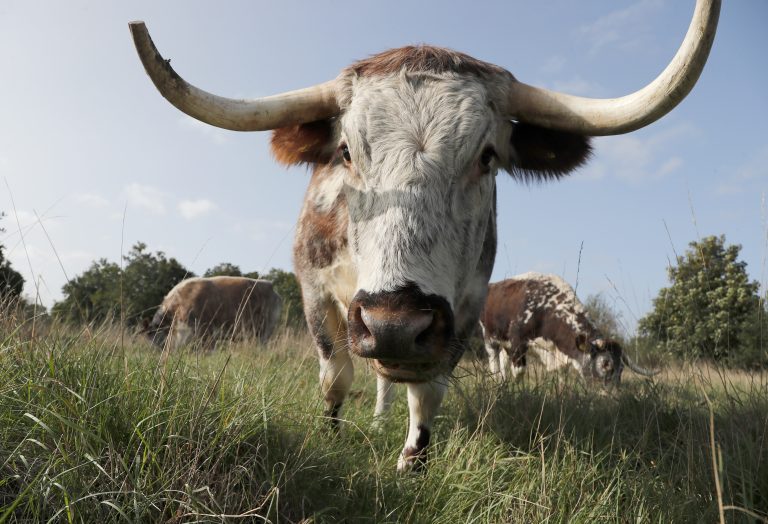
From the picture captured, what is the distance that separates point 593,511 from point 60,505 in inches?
77.5

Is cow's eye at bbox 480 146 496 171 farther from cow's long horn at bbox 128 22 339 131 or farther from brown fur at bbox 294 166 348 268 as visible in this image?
cow's long horn at bbox 128 22 339 131

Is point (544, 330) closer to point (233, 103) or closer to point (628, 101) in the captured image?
point (628, 101)

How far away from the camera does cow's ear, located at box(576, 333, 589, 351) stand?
30.8ft

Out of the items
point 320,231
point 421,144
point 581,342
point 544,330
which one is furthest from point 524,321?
point 421,144

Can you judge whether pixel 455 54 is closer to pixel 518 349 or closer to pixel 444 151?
pixel 444 151

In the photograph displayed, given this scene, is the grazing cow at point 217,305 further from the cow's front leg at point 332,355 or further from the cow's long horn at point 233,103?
the cow's long horn at point 233,103

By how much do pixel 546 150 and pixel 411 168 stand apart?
147 cm

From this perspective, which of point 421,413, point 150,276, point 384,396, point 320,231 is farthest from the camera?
point 150,276

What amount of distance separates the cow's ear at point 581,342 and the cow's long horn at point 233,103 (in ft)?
23.8

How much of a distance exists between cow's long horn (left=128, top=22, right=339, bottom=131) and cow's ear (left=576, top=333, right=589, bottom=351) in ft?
23.8

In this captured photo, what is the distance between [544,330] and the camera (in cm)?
1062

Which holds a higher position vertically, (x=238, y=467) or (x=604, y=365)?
(x=238, y=467)

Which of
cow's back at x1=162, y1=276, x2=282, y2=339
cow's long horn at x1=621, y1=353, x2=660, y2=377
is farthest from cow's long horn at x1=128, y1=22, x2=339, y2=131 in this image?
cow's back at x1=162, y1=276, x2=282, y2=339

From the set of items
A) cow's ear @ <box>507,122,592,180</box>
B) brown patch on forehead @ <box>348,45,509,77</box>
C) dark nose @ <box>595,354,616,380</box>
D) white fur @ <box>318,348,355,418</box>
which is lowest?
dark nose @ <box>595,354,616,380</box>
